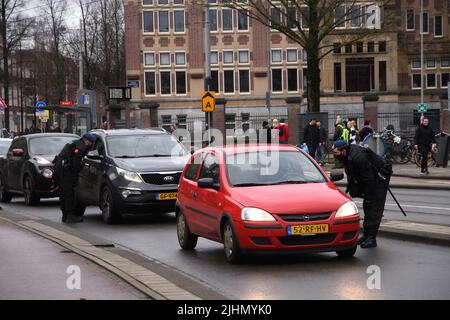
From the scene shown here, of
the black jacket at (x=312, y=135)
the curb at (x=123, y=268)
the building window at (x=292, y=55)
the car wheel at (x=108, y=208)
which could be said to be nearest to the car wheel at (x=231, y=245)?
the curb at (x=123, y=268)

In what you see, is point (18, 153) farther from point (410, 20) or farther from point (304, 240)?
point (410, 20)

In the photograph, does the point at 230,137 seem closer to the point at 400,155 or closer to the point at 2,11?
the point at 400,155

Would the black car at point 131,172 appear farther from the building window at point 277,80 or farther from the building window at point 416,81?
the building window at point 416,81

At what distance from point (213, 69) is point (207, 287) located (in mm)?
70321

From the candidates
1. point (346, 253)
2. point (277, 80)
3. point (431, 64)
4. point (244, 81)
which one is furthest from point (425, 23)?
point (346, 253)

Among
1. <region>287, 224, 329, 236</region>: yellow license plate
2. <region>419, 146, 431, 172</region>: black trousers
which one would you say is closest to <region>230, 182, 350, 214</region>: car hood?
<region>287, 224, 329, 236</region>: yellow license plate

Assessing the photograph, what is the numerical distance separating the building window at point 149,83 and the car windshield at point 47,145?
54582 mm

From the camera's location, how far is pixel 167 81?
3076 inches

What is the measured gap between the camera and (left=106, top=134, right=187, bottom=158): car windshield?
1785 centimetres

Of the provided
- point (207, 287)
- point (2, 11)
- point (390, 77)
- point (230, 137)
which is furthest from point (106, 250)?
point (390, 77)

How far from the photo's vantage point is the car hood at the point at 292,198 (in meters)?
10.6

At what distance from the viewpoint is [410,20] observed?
3155 inches

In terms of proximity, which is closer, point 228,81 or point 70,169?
point 70,169

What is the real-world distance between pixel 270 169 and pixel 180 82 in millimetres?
66752
